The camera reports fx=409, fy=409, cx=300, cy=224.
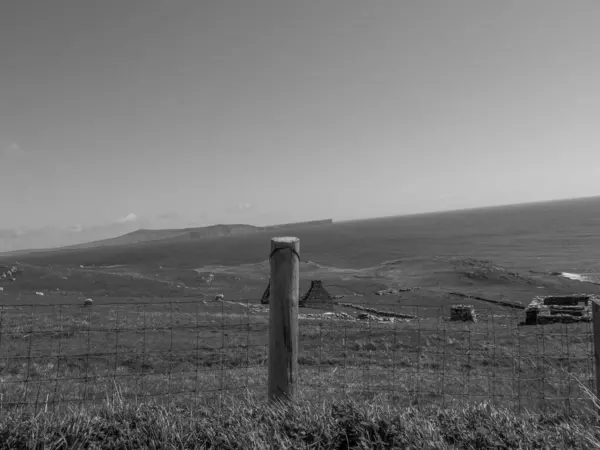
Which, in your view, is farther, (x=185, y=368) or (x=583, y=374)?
(x=185, y=368)

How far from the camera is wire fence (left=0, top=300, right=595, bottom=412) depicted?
23.2ft

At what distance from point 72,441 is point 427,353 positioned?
10502mm

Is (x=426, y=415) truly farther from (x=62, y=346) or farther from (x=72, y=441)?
(x=62, y=346)

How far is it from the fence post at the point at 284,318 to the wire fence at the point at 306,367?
121 centimetres

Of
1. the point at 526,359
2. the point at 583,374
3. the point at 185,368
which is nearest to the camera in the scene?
the point at 583,374

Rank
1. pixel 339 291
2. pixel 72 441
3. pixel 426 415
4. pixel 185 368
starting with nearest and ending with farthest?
pixel 72 441 → pixel 426 415 → pixel 185 368 → pixel 339 291

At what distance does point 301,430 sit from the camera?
3.88 metres


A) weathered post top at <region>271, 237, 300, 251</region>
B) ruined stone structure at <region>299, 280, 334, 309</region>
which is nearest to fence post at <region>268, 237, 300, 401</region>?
weathered post top at <region>271, 237, 300, 251</region>

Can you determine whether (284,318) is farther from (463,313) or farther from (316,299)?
(316,299)

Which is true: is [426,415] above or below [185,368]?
above

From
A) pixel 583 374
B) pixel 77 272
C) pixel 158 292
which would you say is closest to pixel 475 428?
pixel 583 374

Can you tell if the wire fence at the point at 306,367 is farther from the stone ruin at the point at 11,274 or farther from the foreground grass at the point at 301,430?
the stone ruin at the point at 11,274

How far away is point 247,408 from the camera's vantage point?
4.49m

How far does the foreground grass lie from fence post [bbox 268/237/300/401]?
0.32 meters
